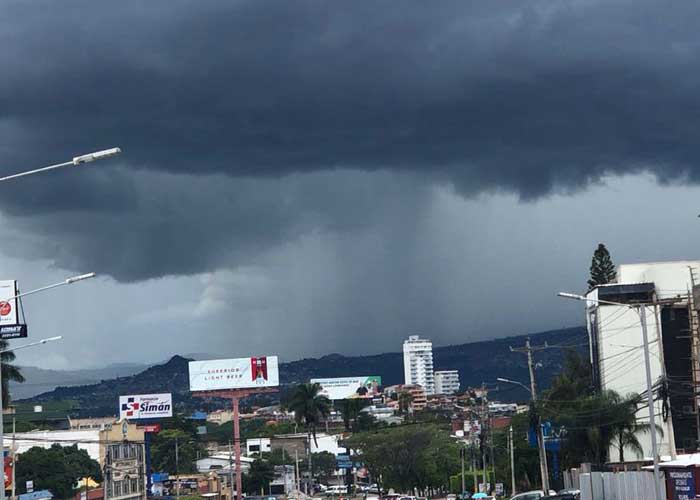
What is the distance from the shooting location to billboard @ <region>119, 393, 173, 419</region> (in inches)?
6929

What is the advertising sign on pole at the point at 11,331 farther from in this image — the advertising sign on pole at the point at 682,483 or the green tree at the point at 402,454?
the green tree at the point at 402,454

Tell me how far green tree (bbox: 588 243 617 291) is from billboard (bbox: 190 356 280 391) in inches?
2205

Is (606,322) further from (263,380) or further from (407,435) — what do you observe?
(263,380)

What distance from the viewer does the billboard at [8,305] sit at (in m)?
68.2

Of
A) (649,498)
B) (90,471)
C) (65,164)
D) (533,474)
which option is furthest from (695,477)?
(90,471)

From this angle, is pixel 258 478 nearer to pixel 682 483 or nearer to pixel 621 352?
pixel 621 352

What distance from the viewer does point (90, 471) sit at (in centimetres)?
13500

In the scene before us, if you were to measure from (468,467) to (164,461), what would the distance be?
50938mm

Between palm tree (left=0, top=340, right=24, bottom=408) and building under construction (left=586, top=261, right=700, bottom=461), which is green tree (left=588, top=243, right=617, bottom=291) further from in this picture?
palm tree (left=0, top=340, right=24, bottom=408)

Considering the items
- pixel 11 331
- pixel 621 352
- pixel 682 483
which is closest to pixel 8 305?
pixel 11 331

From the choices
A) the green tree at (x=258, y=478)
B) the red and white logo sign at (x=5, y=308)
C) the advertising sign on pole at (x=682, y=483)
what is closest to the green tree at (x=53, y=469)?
the green tree at (x=258, y=478)

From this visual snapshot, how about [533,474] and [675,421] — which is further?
[533,474]

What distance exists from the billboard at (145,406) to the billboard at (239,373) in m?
10.5

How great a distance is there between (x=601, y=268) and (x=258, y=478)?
67.8 metres
